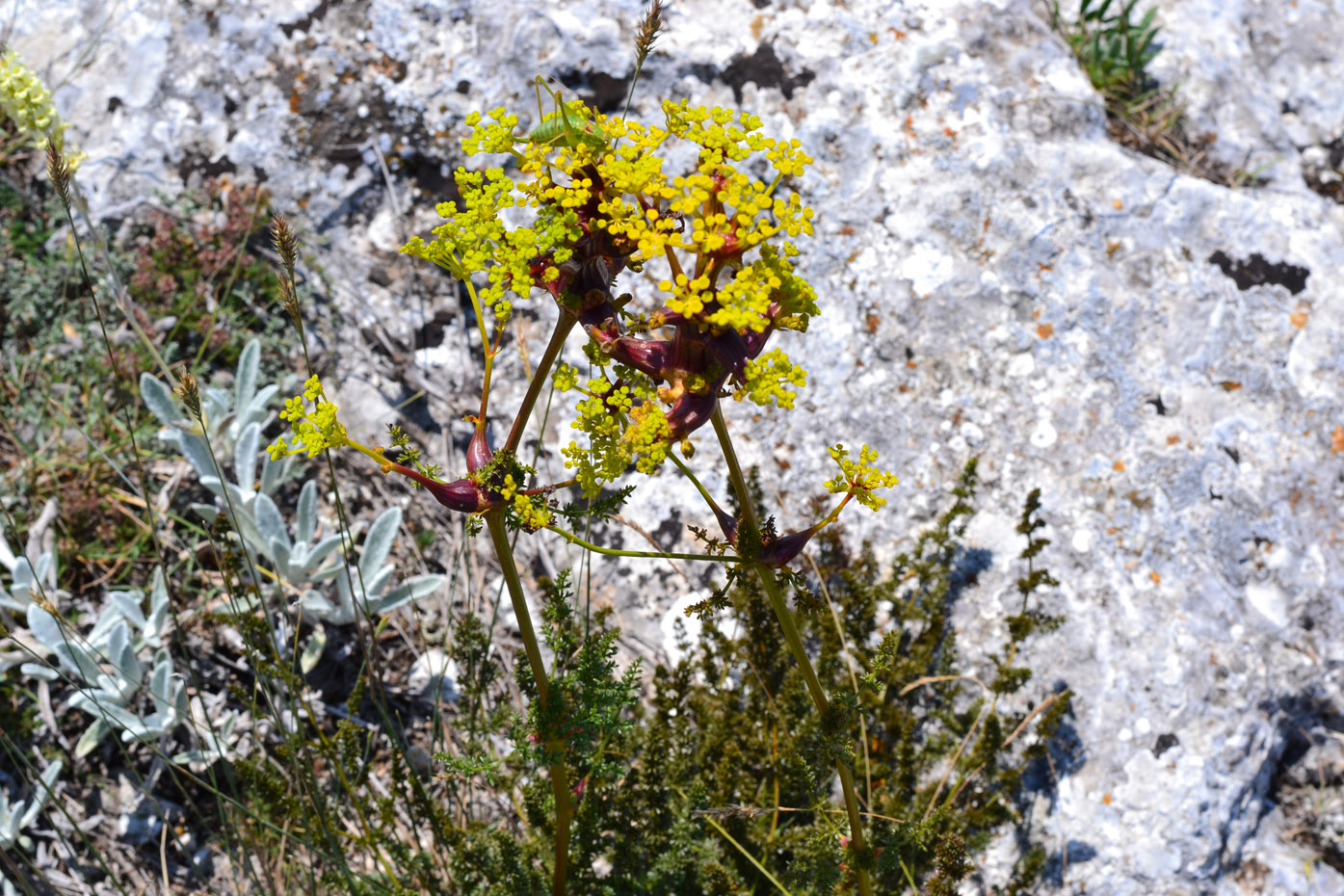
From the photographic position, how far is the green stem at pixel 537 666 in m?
1.65

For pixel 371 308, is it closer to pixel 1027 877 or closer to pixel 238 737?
pixel 238 737

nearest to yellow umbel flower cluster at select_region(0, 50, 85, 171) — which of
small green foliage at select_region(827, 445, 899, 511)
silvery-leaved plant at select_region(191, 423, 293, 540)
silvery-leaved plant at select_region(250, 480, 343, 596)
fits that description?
silvery-leaved plant at select_region(191, 423, 293, 540)

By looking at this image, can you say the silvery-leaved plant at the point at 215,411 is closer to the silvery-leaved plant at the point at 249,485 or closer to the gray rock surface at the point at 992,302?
the silvery-leaved plant at the point at 249,485

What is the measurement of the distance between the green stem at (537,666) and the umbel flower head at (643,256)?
0.22 meters

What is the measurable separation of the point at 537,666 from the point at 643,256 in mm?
801

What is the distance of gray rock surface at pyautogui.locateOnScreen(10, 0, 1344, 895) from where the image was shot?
2934 millimetres

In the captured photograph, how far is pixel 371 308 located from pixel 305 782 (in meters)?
1.82

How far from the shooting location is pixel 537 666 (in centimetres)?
178

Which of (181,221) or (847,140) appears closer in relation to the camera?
(847,140)

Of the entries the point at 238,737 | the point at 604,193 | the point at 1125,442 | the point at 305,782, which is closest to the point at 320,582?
the point at 238,737

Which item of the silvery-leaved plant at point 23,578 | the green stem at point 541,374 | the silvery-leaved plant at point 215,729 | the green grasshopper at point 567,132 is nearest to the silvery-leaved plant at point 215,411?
the silvery-leaved plant at point 23,578

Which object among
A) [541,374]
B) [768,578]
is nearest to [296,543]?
[541,374]

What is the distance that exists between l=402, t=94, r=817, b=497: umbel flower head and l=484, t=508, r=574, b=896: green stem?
22 centimetres

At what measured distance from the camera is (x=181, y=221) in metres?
3.79
